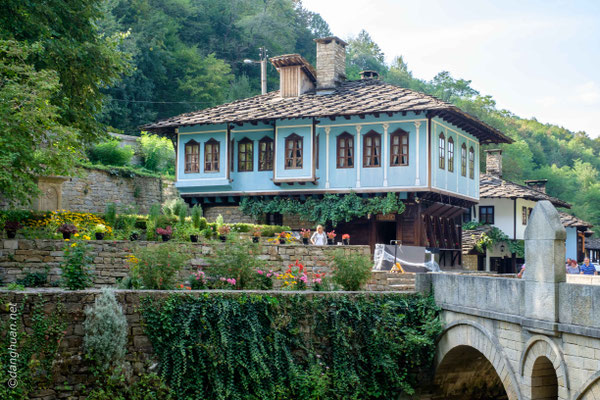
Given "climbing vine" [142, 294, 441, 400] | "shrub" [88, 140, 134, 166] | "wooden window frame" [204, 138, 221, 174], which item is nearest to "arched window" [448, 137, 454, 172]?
"wooden window frame" [204, 138, 221, 174]

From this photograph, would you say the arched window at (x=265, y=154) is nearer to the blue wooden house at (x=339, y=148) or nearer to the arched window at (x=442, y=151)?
the blue wooden house at (x=339, y=148)

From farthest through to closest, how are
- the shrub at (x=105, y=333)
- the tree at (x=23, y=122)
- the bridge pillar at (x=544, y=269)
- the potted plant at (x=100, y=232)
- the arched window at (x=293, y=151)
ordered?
the arched window at (x=293, y=151) → the potted plant at (x=100, y=232) → the tree at (x=23, y=122) → the shrub at (x=105, y=333) → the bridge pillar at (x=544, y=269)

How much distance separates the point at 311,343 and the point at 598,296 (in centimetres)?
618

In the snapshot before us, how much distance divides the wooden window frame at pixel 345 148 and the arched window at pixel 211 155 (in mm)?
4771

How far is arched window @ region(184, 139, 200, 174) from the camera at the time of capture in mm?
28297

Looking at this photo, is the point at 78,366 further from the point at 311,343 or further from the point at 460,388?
the point at 460,388

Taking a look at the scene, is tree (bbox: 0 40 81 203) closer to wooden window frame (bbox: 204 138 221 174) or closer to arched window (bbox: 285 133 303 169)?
arched window (bbox: 285 133 303 169)

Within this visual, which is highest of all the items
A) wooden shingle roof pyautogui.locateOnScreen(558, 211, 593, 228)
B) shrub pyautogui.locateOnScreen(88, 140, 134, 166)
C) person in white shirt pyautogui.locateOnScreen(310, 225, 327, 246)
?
shrub pyautogui.locateOnScreen(88, 140, 134, 166)

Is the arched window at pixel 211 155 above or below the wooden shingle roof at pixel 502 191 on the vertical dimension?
above

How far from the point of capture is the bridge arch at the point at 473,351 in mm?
12797

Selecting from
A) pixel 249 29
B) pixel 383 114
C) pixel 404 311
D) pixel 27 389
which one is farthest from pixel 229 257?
pixel 249 29

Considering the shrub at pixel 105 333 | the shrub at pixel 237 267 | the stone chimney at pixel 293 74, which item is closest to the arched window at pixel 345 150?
the stone chimney at pixel 293 74

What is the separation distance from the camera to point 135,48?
3903 centimetres

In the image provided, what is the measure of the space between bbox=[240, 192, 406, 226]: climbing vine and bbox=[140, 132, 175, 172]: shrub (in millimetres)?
9254
